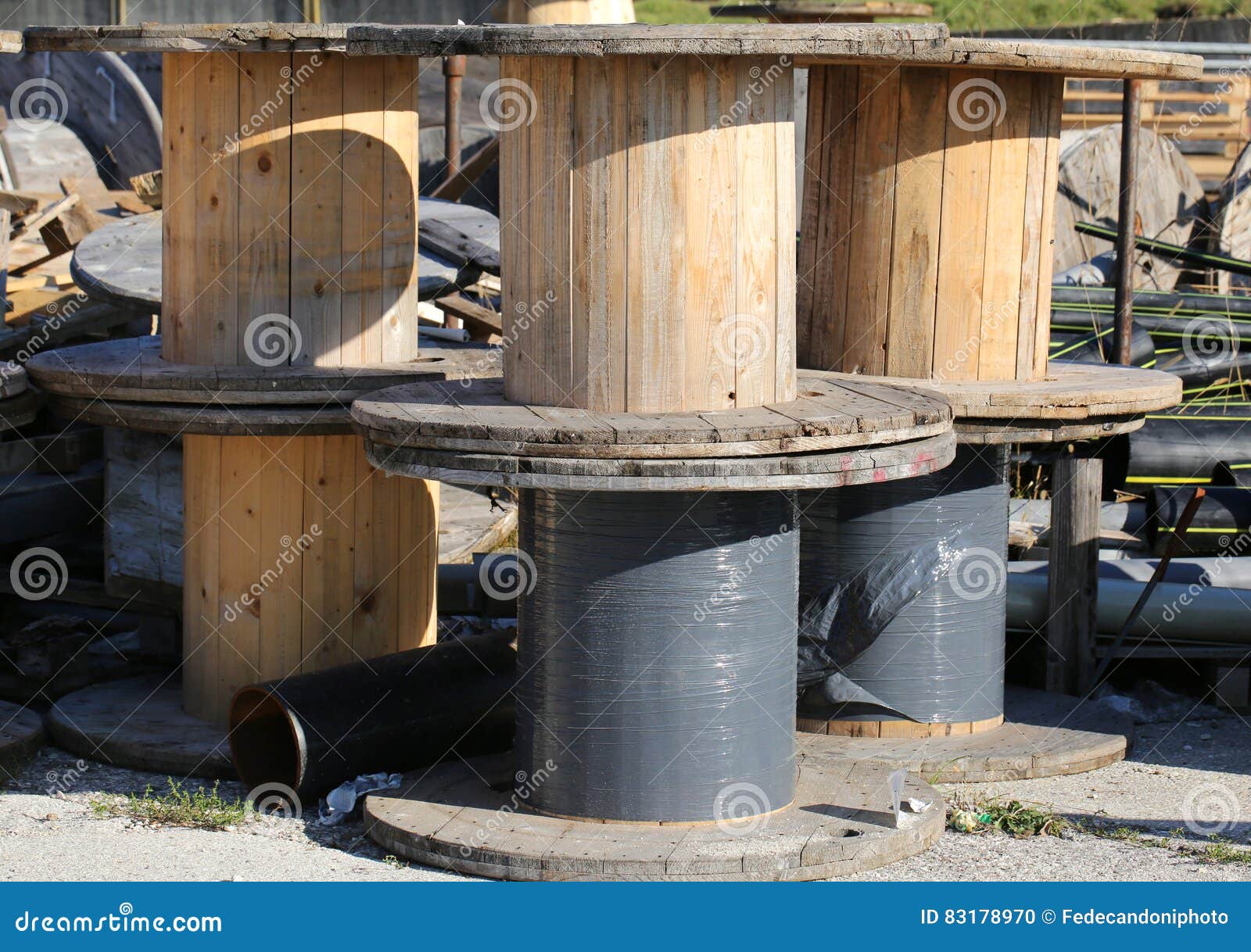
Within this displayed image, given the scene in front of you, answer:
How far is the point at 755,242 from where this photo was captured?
15.2 ft

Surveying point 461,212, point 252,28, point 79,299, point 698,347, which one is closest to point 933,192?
point 698,347

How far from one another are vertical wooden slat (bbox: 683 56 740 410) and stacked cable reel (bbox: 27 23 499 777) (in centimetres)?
152

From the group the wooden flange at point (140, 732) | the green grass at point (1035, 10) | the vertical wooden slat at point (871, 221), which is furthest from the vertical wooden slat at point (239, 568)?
the green grass at point (1035, 10)

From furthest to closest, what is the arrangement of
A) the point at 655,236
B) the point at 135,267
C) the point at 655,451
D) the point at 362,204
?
the point at 135,267 → the point at 362,204 → the point at 655,236 → the point at 655,451

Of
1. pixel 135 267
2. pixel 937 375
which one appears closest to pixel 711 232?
pixel 937 375

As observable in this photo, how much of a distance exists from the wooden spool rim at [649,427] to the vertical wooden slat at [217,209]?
1097 mm

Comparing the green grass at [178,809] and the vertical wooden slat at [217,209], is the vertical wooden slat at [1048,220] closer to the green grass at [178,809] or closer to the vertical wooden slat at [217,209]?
the vertical wooden slat at [217,209]

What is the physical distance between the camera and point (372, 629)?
6.07 meters

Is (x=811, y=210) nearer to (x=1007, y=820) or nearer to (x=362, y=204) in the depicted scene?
(x=362, y=204)

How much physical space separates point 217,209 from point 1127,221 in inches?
177

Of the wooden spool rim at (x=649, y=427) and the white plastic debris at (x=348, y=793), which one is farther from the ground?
the wooden spool rim at (x=649, y=427)

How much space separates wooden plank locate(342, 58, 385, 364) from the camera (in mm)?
5758

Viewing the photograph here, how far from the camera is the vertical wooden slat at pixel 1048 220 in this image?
5.85 metres

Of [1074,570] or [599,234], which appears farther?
[1074,570]
